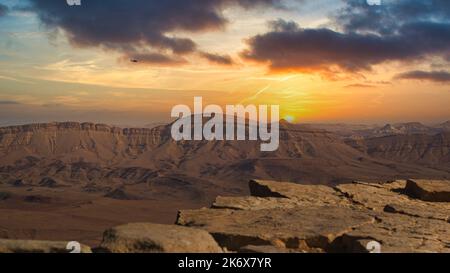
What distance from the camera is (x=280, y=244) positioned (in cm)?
706

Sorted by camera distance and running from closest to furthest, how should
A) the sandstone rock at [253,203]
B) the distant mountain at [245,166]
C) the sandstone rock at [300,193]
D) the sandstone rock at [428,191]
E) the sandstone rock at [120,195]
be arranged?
the sandstone rock at [253,203]
the sandstone rock at [300,193]
the sandstone rock at [428,191]
the sandstone rock at [120,195]
the distant mountain at [245,166]

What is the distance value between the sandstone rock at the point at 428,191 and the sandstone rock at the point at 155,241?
7.35 m

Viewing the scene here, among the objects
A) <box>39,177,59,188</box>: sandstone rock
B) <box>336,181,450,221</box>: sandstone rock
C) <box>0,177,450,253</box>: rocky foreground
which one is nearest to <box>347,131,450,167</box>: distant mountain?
<box>39,177,59,188</box>: sandstone rock

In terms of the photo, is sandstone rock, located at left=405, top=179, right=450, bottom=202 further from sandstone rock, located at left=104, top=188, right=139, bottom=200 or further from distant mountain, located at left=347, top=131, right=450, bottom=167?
distant mountain, located at left=347, top=131, right=450, bottom=167

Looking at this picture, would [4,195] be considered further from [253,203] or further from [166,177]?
[253,203]

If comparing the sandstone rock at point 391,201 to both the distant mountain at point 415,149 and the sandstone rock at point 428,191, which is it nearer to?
the sandstone rock at point 428,191

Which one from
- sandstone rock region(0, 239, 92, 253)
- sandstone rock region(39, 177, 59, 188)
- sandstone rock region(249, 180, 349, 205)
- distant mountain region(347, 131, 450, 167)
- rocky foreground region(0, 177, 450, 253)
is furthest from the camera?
distant mountain region(347, 131, 450, 167)

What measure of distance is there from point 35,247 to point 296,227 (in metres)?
3.97

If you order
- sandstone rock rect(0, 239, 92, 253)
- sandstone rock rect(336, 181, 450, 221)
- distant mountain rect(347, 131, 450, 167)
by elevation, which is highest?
sandstone rock rect(0, 239, 92, 253)

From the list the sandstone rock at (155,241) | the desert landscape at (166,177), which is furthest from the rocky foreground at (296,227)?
the desert landscape at (166,177)

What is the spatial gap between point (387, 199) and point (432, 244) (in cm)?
434

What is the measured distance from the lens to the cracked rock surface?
281 inches

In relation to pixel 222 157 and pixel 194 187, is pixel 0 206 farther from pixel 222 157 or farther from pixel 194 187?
pixel 222 157

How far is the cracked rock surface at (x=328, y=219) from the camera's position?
7.12 m
